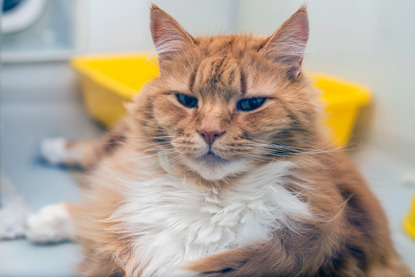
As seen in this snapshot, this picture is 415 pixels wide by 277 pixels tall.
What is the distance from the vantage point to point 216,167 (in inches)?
37.4

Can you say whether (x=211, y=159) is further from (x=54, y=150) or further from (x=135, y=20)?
(x=54, y=150)

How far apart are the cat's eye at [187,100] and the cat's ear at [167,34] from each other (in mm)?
107

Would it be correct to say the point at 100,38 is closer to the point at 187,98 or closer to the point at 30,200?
the point at 30,200

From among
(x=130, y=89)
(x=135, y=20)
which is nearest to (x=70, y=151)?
(x=130, y=89)

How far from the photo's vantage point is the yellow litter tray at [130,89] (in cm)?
119

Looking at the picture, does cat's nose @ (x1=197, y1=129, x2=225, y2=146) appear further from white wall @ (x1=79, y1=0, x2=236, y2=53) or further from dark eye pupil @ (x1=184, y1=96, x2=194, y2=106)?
white wall @ (x1=79, y1=0, x2=236, y2=53)

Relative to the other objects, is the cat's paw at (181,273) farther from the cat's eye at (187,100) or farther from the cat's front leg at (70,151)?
the cat's front leg at (70,151)

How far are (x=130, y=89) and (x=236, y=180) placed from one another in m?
0.78

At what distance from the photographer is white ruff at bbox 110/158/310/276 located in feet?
3.16

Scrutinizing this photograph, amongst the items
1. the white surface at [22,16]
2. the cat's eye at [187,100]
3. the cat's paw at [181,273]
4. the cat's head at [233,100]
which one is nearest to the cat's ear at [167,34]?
the cat's head at [233,100]

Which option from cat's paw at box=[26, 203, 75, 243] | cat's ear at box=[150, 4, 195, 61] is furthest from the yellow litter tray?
cat's paw at box=[26, 203, 75, 243]

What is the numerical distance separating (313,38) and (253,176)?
347mm

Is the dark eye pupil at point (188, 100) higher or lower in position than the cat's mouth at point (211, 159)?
higher

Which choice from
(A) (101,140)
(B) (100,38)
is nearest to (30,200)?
(A) (101,140)
